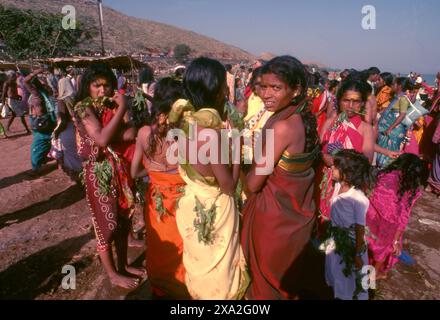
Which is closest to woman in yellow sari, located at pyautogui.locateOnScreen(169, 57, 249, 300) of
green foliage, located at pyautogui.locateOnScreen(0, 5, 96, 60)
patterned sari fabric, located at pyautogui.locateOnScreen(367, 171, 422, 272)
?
patterned sari fabric, located at pyautogui.locateOnScreen(367, 171, 422, 272)

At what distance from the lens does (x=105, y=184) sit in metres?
2.46

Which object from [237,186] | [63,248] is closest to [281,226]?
[237,186]

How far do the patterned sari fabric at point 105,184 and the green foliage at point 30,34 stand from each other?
26232mm

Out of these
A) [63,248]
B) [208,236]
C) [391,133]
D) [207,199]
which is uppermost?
[207,199]

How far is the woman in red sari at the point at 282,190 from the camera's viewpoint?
6.23 ft

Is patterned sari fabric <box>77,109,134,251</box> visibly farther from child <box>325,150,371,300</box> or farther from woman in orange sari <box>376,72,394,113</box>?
woman in orange sari <box>376,72,394,113</box>

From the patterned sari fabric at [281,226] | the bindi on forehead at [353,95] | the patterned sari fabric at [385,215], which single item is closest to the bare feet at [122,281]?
the patterned sari fabric at [281,226]

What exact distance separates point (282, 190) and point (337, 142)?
108 centimetres

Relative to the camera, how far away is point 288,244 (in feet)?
6.73

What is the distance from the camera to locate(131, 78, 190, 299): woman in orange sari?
7.09 ft

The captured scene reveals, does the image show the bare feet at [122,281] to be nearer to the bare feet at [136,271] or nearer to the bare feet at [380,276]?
the bare feet at [136,271]

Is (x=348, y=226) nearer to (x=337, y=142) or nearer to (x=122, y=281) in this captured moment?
(x=337, y=142)

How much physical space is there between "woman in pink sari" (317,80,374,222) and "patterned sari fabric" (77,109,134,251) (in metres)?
1.78
